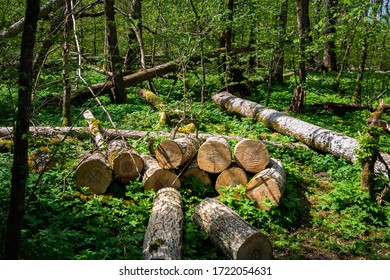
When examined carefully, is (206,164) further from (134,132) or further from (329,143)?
(329,143)

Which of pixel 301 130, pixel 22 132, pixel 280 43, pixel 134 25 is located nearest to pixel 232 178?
pixel 134 25

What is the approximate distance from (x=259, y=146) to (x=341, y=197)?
1726 mm

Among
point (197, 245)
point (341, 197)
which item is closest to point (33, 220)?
point (197, 245)

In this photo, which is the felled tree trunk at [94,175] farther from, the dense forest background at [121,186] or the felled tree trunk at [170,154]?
the felled tree trunk at [170,154]

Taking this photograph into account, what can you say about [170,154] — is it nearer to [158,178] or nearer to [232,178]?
[158,178]

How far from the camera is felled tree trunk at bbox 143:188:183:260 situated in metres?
4.06

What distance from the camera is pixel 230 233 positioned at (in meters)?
4.56

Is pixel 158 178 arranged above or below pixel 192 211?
above

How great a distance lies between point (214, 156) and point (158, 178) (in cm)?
110

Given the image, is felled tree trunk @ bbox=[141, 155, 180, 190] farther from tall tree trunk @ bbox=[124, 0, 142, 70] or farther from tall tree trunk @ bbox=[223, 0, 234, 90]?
tall tree trunk @ bbox=[223, 0, 234, 90]

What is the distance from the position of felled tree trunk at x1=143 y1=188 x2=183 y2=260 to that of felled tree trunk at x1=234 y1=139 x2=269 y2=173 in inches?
54.6

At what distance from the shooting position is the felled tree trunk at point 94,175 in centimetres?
580

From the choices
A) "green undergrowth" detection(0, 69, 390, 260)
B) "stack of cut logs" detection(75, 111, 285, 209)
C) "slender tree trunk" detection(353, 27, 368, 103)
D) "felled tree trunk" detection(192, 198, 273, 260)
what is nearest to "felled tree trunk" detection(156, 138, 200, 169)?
"stack of cut logs" detection(75, 111, 285, 209)

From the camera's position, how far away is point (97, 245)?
4.36m
